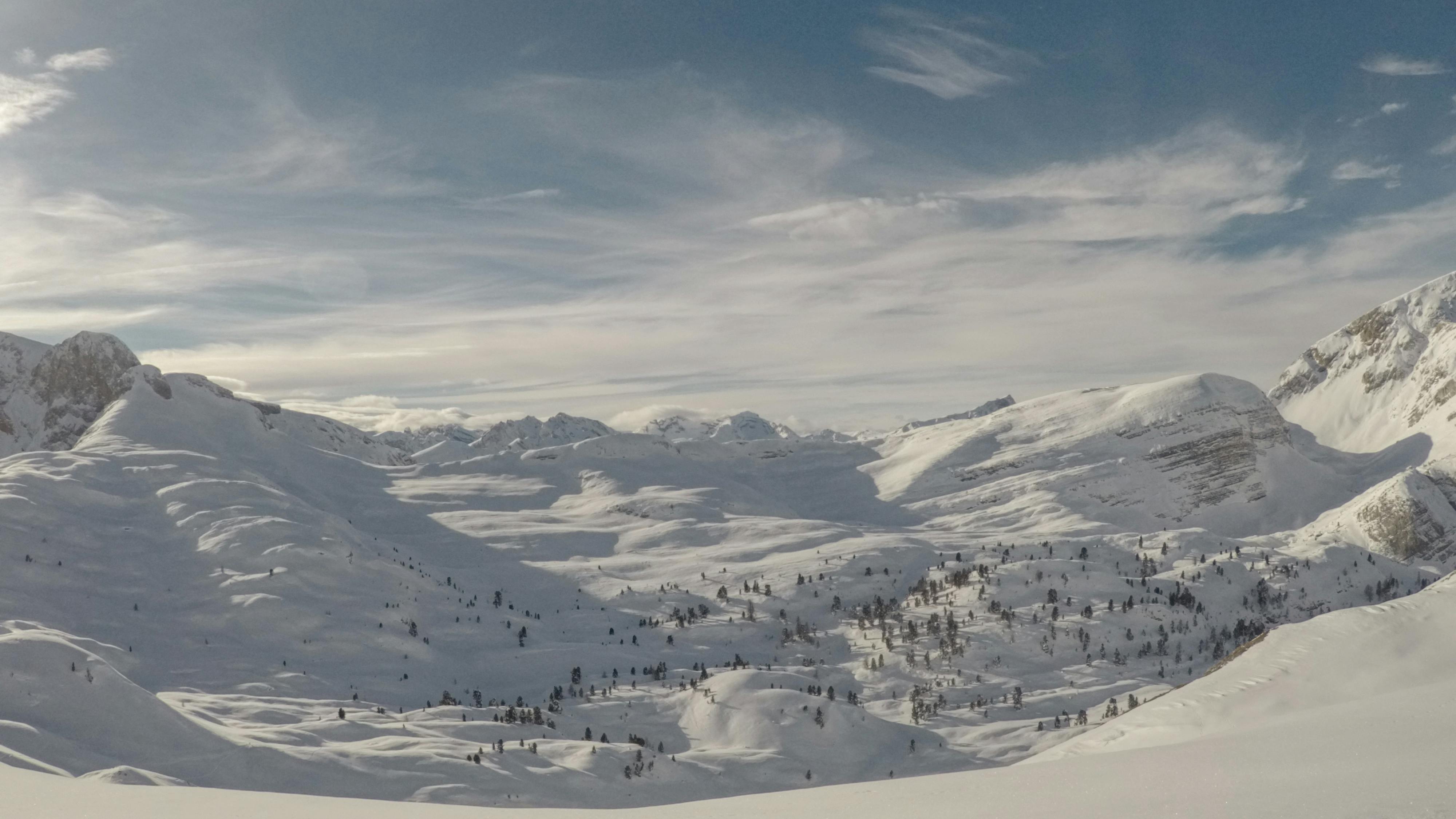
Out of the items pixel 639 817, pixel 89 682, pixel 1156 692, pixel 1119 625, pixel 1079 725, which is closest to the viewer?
pixel 639 817

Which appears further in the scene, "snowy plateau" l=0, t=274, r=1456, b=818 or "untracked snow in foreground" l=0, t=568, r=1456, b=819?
"snowy plateau" l=0, t=274, r=1456, b=818

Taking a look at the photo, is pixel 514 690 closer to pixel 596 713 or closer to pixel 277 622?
pixel 596 713

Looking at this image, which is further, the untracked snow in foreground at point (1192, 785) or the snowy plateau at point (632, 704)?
the snowy plateau at point (632, 704)

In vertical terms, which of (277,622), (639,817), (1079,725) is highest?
(639,817)

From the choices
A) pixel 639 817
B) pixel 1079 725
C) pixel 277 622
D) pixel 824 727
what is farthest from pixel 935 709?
pixel 639 817

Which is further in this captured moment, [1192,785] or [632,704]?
[632,704]

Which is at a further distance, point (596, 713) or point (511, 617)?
point (511, 617)

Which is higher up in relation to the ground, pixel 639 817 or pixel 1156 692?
pixel 639 817

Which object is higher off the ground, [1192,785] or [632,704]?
[1192,785]
